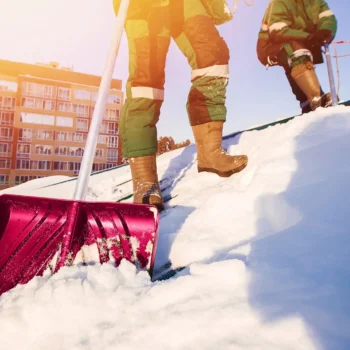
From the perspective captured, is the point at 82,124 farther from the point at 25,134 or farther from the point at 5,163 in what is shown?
the point at 5,163

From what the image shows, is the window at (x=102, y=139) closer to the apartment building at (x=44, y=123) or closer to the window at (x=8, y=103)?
the apartment building at (x=44, y=123)

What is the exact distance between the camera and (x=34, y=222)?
1032 millimetres

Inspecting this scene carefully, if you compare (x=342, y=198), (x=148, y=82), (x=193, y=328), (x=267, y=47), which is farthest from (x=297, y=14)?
(x=193, y=328)

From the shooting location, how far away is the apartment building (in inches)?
1361

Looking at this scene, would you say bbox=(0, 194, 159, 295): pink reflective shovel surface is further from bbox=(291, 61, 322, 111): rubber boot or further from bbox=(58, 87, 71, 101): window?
bbox=(58, 87, 71, 101): window

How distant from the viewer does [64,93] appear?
37062 mm

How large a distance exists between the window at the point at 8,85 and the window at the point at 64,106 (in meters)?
4.78

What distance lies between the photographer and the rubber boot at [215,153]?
1.79 meters

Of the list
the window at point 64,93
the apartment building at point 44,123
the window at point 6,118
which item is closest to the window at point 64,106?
the apartment building at point 44,123

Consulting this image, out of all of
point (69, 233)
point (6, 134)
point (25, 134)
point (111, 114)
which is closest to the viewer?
point (69, 233)

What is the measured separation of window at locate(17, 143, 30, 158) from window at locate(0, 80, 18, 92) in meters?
6.15

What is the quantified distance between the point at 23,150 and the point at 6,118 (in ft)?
12.7

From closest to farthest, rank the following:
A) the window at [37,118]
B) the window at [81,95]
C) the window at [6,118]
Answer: the window at [6,118]
the window at [37,118]
the window at [81,95]

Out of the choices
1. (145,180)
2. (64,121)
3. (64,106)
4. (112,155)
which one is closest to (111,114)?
(112,155)
